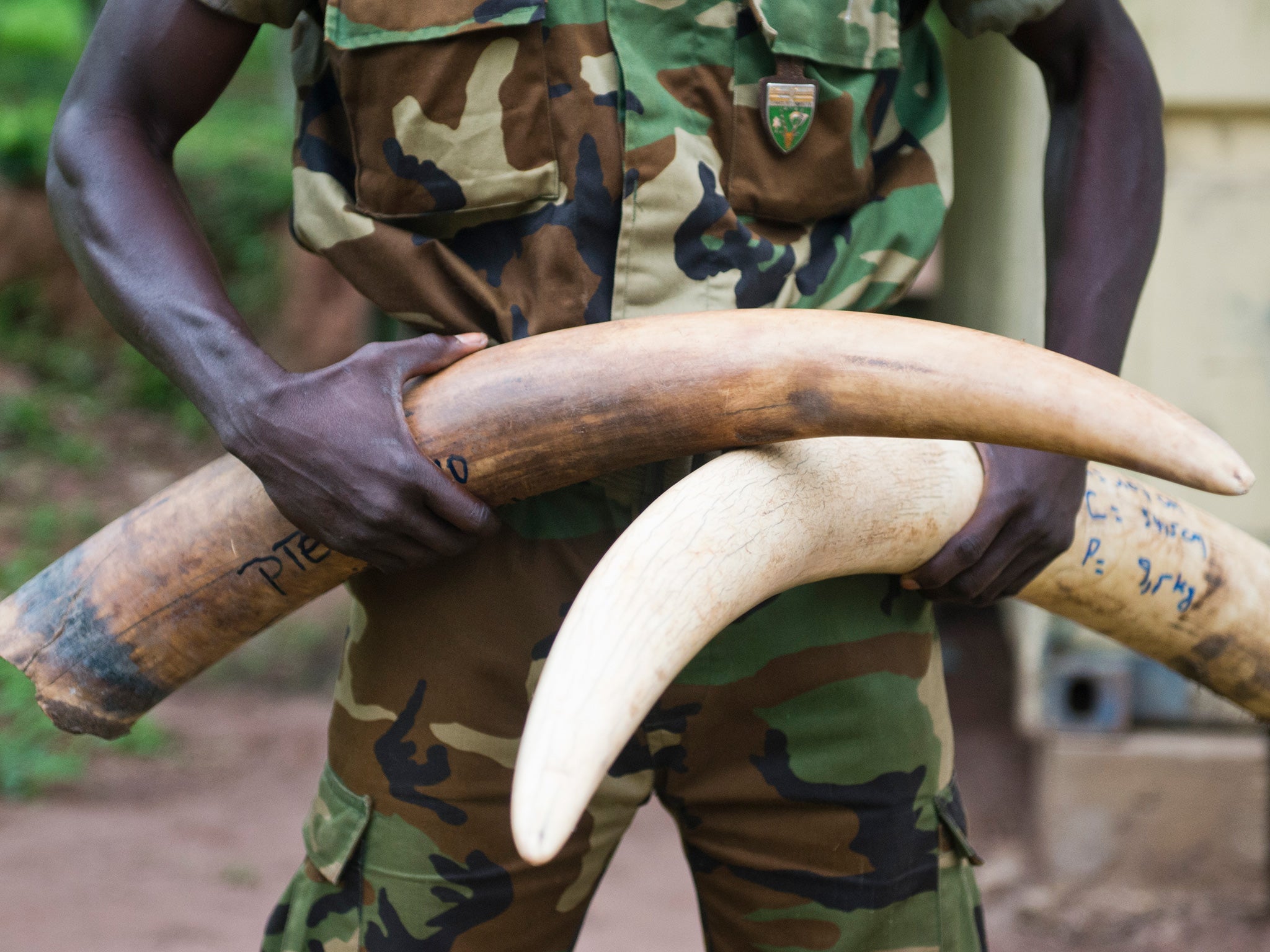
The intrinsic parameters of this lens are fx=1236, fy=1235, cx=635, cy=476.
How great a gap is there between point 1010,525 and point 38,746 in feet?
11.9

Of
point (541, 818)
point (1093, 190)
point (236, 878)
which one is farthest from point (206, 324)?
point (236, 878)

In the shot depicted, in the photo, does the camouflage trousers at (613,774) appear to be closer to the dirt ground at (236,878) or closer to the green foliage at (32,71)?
the dirt ground at (236,878)

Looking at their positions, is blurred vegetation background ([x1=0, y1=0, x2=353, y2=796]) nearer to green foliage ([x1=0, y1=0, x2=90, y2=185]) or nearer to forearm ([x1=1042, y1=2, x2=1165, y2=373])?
green foliage ([x1=0, y1=0, x2=90, y2=185])

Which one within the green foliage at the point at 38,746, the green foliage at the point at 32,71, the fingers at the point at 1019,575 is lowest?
the green foliage at the point at 38,746

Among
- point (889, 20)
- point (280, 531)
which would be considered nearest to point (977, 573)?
point (889, 20)

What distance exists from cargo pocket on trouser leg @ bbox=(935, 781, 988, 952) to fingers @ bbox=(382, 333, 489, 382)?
75cm

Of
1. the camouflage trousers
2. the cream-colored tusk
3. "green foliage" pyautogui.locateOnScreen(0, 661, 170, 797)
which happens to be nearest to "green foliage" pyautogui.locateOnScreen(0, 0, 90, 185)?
"green foliage" pyautogui.locateOnScreen(0, 661, 170, 797)

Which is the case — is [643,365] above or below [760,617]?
above

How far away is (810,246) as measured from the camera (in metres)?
1.39

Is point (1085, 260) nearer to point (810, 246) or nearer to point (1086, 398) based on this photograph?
point (810, 246)

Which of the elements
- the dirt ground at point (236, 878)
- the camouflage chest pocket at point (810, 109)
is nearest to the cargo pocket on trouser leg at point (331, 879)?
the camouflage chest pocket at point (810, 109)

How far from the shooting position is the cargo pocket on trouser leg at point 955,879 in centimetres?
143

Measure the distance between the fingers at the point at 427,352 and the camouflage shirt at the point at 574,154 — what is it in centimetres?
8

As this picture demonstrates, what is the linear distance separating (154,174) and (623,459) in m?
0.58
